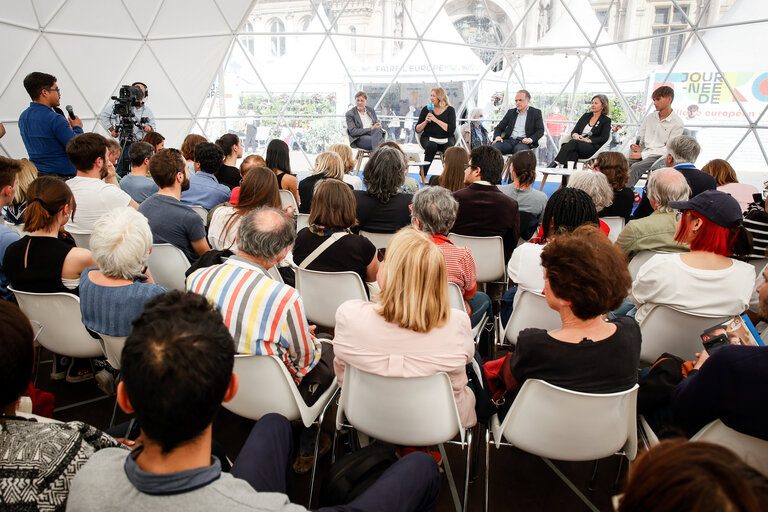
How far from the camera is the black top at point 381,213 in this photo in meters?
3.82

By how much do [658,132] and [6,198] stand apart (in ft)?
24.6

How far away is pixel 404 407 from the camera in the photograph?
1.77 m

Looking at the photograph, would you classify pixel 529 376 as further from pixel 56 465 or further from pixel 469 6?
pixel 469 6

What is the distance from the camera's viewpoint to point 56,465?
1141 mm

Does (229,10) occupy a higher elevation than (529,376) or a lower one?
higher

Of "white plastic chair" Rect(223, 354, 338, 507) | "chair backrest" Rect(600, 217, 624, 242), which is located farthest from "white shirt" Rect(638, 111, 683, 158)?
"white plastic chair" Rect(223, 354, 338, 507)

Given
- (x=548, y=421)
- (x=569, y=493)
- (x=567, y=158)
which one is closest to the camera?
(x=548, y=421)

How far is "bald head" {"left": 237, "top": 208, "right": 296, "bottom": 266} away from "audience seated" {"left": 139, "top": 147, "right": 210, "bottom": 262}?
4.11 ft

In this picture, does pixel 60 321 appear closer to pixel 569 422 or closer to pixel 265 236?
pixel 265 236

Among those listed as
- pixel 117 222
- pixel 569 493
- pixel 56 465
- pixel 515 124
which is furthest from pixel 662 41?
pixel 56 465

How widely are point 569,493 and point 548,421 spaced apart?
81 centimetres

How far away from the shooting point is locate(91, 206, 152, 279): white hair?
223 cm

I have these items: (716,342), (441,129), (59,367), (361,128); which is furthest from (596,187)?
(361,128)

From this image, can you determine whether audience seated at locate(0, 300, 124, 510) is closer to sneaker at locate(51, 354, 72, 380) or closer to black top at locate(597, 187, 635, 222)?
sneaker at locate(51, 354, 72, 380)
